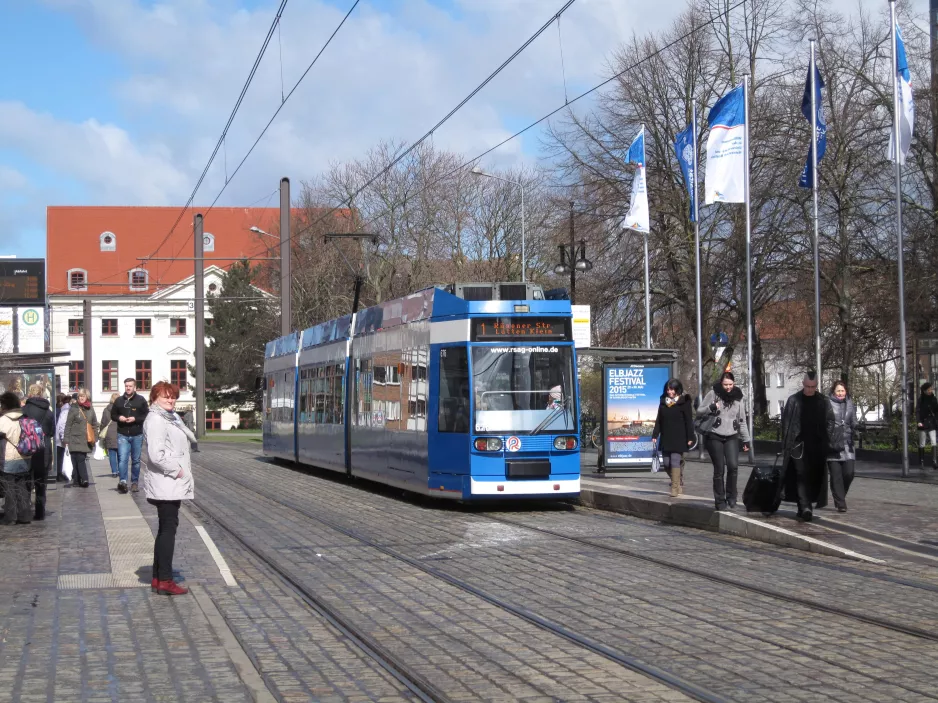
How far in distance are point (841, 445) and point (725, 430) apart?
1.51 m

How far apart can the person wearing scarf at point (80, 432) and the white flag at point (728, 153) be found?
13.8m

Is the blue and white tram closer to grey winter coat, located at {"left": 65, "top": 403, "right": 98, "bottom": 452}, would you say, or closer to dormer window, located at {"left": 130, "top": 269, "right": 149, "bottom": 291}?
grey winter coat, located at {"left": 65, "top": 403, "right": 98, "bottom": 452}

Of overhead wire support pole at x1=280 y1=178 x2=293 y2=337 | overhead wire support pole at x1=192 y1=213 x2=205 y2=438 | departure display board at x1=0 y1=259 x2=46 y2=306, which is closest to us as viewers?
overhead wire support pole at x1=280 y1=178 x2=293 y2=337

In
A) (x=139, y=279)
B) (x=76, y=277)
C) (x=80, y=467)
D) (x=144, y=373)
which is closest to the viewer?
(x=80, y=467)

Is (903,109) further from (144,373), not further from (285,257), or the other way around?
(144,373)

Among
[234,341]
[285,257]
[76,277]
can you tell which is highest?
[76,277]

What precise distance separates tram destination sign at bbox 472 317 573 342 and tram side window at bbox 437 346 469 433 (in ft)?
1.22

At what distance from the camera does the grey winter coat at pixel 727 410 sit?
50.4 ft

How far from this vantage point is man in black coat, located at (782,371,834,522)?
1474 centimetres

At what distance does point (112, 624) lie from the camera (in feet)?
28.7

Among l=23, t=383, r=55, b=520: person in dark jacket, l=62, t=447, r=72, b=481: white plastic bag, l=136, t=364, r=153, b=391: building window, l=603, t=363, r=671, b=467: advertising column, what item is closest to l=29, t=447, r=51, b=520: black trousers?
l=23, t=383, r=55, b=520: person in dark jacket

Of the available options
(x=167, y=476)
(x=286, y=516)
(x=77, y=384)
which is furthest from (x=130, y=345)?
(x=167, y=476)

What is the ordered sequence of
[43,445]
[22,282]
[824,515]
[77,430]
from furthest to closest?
[22,282]
[77,430]
[824,515]
[43,445]

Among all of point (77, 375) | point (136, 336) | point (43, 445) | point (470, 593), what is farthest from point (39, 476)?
point (136, 336)
